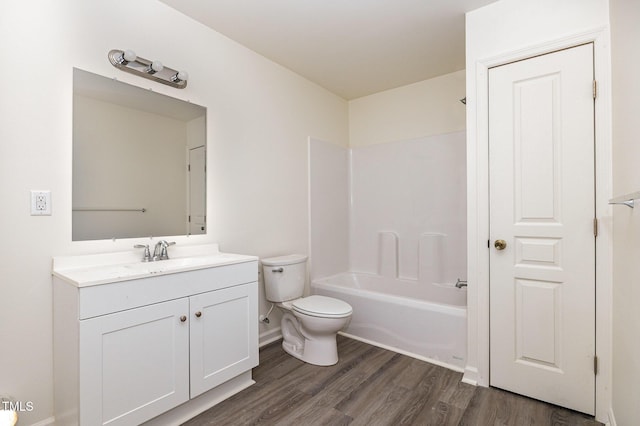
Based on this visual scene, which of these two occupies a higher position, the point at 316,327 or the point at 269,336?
the point at 316,327

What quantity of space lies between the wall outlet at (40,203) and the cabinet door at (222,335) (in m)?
0.82

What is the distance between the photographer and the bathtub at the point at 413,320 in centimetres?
226

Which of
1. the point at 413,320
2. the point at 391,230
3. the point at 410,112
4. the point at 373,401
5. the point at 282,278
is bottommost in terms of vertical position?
the point at 373,401

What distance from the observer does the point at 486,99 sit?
2047 millimetres

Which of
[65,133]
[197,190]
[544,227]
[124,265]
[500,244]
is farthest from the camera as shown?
[197,190]

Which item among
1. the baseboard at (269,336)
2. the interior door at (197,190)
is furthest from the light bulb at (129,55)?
the baseboard at (269,336)

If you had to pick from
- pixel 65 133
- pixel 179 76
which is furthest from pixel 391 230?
pixel 65 133

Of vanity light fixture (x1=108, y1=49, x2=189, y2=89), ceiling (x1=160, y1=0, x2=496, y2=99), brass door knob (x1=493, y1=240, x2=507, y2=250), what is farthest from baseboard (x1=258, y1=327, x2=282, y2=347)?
ceiling (x1=160, y1=0, x2=496, y2=99)

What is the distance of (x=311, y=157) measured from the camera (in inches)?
125

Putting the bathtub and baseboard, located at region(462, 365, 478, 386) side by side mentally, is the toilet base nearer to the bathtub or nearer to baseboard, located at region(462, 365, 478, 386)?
the bathtub

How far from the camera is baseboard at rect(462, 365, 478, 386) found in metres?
2.06

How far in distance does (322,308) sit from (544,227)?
1.49 meters

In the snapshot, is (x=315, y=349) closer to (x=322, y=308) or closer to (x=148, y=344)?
(x=322, y=308)

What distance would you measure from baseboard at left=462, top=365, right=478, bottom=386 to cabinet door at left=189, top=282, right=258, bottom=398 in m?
1.37
